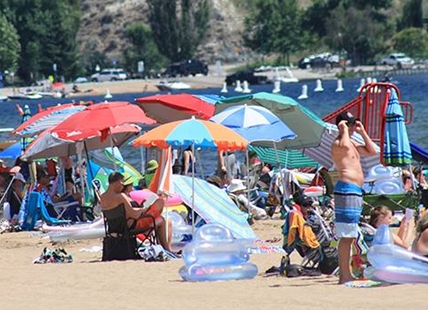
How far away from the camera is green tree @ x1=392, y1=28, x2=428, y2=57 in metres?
106

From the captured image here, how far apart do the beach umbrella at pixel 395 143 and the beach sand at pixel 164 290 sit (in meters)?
2.34

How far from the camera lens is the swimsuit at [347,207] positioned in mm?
9672

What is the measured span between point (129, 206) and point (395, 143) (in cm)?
359

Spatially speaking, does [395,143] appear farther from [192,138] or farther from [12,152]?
[12,152]

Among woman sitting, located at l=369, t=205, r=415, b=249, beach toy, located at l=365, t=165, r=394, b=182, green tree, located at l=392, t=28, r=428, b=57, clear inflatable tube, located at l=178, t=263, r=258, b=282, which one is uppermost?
woman sitting, located at l=369, t=205, r=415, b=249

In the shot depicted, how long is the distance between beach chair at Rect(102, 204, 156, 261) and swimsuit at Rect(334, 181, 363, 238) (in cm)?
294

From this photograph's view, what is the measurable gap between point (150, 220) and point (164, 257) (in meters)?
0.41

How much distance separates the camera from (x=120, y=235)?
39.6 feet

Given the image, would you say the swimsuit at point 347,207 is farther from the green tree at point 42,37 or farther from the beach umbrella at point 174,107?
the green tree at point 42,37

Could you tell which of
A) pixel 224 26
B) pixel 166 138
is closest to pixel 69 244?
pixel 166 138

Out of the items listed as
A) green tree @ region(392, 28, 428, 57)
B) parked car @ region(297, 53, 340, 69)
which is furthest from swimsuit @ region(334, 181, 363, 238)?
green tree @ region(392, 28, 428, 57)

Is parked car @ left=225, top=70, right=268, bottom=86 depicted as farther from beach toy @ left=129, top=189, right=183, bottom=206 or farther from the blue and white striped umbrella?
beach toy @ left=129, top=189, right=183, bottom=206

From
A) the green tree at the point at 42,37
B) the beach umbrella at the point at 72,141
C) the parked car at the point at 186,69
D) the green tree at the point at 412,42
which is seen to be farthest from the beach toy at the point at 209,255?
the green tree at the point at 412,42

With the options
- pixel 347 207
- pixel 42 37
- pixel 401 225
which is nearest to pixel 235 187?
pixel 401 225
